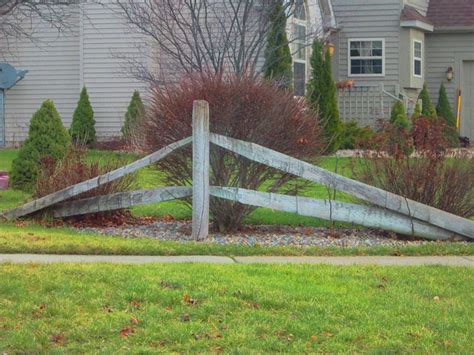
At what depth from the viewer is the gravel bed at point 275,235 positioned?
29.5 feet

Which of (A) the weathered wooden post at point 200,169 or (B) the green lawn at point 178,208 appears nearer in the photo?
(A) the weathered wooden post at point 200,169

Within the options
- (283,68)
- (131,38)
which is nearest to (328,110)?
(283,68)

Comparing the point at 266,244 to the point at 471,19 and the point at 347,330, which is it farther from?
the point at 471,19

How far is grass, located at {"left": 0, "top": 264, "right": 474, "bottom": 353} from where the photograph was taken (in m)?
4.93

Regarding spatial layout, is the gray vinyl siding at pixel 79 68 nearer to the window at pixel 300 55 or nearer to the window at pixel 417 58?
the window at pixel 300 55

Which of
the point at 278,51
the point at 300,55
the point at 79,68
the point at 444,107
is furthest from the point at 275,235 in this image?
the point at 444,107

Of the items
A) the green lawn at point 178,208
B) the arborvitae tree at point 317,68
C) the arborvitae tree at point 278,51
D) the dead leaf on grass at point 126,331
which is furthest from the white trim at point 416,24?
the dead leaf on grass at point 126,331

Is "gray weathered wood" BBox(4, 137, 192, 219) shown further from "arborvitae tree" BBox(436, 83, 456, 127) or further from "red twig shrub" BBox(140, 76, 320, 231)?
"arborvitae tree" BBox(436, 83, 456, 127)

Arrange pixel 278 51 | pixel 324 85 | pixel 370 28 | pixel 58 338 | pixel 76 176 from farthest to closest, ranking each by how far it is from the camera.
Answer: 1. pixel 370 28
2. pixel 324 85
3. pixel 278 51
4. pixel 76 176
5. pixel 58 338

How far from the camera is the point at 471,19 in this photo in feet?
80.3

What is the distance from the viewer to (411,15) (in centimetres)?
2327

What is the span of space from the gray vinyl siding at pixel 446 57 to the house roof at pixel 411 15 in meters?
1.16

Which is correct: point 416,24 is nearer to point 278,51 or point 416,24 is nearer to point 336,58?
point 336,58

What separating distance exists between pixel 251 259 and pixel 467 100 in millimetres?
19306
